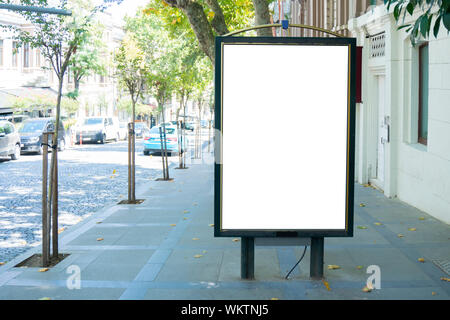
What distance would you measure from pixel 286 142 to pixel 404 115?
7007 mm

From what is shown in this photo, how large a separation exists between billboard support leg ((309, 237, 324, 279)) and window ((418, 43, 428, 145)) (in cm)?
591

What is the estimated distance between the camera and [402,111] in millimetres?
12797

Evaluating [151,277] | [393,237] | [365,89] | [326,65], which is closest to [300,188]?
[326,65]

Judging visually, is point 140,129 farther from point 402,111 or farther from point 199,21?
point 402,111

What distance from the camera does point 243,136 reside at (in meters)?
6.41

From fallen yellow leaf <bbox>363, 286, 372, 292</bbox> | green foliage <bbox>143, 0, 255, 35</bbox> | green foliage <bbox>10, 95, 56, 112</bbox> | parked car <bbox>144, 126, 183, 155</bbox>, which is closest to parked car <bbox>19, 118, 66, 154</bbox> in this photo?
parked car <bbox>144, 126, 183, 155</bbox>

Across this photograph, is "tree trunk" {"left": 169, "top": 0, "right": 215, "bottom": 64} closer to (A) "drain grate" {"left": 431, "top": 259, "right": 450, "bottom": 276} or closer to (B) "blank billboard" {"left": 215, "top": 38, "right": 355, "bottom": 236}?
(B) "blank billboard" {"left": 215, "top": 38, "right": 355, "bottom": 236}

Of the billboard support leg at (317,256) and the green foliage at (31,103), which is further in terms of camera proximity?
the green foliage at (31,103)

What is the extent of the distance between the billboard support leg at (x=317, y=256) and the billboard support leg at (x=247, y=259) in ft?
2.06

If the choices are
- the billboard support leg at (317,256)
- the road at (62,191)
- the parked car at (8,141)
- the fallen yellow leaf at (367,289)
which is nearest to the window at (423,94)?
the billboard support leg at (317,256)

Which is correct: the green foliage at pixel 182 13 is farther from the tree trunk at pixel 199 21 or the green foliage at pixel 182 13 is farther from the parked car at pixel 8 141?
the parked car at pixel 8 141

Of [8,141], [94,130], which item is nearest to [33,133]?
[8,141]

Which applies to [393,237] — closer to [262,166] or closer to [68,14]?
[262,166]

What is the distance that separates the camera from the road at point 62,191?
10430 millimetres
